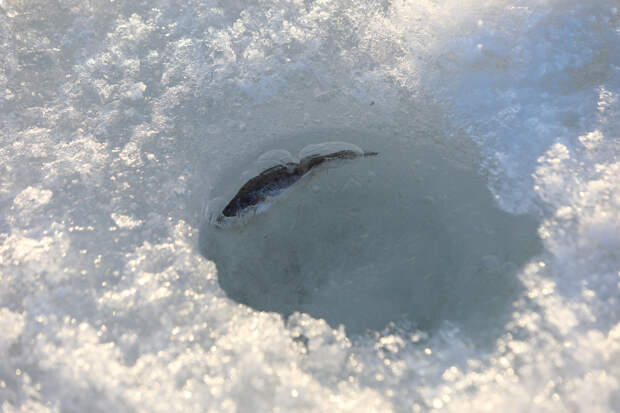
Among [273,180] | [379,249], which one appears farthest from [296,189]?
[379,249]

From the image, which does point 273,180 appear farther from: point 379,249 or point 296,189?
point 379,249

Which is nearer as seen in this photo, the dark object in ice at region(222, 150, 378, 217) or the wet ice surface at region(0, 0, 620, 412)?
the wet ice surface at region(0, 0, 620, 412)

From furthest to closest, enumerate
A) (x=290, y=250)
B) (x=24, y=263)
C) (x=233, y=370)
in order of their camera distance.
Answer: (x=24, y=263) < (x=290, y=250) < (x=233, y=370)

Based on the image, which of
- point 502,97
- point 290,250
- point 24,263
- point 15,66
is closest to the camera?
point 290,250

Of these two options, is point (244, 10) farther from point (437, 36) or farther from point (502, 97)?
point (502, 97)

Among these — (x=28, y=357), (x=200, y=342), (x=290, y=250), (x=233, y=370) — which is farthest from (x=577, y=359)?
(x=28, y=357)
